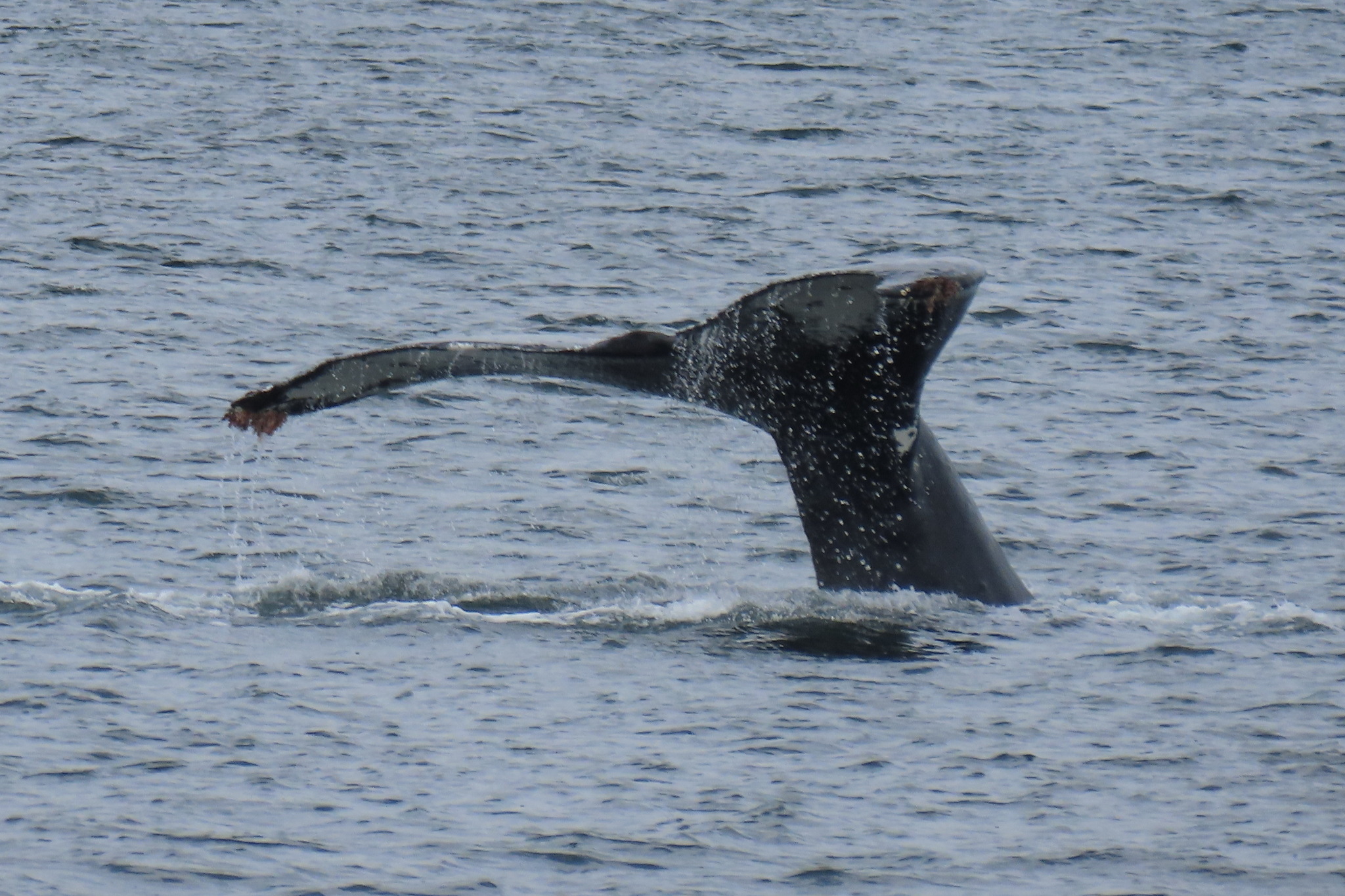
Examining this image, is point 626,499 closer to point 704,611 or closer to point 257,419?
point 704,611

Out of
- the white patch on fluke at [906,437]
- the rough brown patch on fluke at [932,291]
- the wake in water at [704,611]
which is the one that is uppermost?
the rough brown patch on fluke at [932,291]

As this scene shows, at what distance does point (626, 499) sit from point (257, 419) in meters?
6.08

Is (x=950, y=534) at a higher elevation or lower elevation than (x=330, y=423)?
higher

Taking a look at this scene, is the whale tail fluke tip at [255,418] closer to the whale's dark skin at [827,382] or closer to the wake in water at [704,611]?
the whale's dark skin at [827,382]

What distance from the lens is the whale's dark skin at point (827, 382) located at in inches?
348

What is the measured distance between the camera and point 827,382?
9.32 meters

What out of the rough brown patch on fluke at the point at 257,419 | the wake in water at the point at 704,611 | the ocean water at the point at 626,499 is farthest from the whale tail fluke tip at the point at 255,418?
the wake in water at the point at 704,611

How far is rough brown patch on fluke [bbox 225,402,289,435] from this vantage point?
894 cm

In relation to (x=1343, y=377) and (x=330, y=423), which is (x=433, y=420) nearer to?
Result: (x=330, y=423)

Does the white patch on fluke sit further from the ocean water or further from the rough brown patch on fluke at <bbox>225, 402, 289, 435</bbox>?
the rough brown patch on fluke at <bbox>225, 402, 289, 435</bbox>

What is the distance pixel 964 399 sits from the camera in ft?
59.6

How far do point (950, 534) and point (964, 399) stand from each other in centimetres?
829

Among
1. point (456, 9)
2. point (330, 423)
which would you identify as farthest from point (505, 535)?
point (456, 9)

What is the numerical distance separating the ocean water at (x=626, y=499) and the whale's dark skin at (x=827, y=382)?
1.58ft
